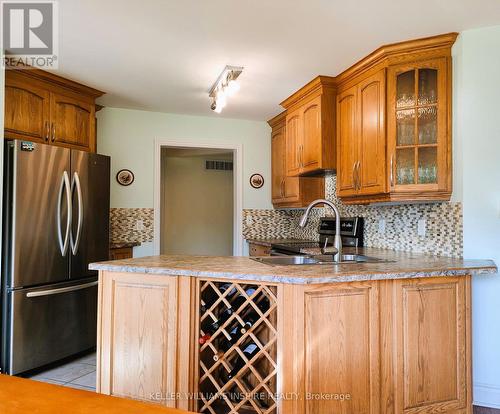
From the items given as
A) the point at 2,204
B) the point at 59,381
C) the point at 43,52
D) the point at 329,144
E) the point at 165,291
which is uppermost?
the point at 43,52

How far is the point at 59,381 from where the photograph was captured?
8.43ft

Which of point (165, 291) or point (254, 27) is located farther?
point (254, 27)

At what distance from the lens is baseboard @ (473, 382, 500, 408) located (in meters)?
2.15

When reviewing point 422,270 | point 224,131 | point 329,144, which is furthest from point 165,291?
point 224,131

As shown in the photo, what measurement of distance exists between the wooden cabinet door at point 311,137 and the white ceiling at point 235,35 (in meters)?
0.26

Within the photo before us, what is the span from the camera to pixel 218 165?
6.17 m

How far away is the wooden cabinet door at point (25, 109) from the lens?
2.77m

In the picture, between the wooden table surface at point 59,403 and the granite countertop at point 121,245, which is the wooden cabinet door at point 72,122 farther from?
the wooden table surface at point 59,403

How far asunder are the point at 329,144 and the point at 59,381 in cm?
284

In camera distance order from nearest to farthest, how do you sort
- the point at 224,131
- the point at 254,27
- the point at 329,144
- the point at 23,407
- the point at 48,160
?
1. the point at 23,407
2. the point at 254,27
3. the point at 48,160
4. the point at 329,144
5. the point at 224,131

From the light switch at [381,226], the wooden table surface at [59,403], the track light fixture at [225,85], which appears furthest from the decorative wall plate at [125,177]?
the wooden table surface at [59,403]

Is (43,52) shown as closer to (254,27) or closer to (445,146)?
(254,27)

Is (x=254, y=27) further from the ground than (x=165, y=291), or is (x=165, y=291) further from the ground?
(x=254, y=27)

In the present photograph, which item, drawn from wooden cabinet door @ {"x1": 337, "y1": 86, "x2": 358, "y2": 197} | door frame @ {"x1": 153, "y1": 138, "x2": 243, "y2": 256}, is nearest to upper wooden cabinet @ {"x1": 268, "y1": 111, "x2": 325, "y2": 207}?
door frame @ {"x1": 153, "y1": 138, "x2": 243, "y2": 256}
